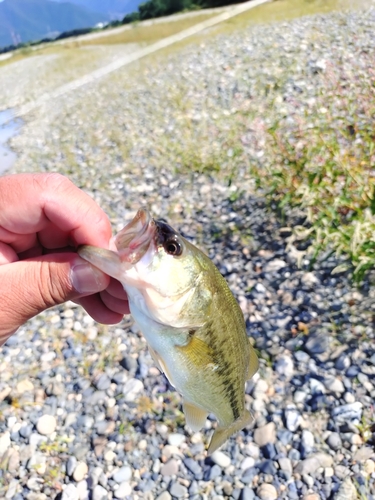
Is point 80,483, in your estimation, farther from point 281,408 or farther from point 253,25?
point 253,25

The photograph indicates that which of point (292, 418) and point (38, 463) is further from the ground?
point (38, 463)

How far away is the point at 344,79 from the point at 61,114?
13.0 meters

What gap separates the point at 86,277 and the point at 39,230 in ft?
2.14

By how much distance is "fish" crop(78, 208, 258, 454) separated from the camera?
2.11 m

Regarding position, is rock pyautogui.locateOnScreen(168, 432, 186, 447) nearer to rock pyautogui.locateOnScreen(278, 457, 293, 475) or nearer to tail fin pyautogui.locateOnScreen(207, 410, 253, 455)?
rock pyautogui.locateOnScreen(278, 457, 293, 475)

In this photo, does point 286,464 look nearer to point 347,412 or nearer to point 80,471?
point 347,412

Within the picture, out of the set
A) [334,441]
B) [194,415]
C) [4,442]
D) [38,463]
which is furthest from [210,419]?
[4,442]

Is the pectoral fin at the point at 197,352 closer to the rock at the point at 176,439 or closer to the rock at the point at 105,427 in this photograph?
the rock at the point at 176,439

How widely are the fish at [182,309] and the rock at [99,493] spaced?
1976 mm

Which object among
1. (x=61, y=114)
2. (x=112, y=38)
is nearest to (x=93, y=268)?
(x=61, y=114)

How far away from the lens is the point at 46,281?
99.3 inches

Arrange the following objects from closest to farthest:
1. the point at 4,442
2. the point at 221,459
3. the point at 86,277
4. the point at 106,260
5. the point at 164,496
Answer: the point at 106,260, the point at 86,277, the point at 164,496, the point at 221,459, the point at 4,442

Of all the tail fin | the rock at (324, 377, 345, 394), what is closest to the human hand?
the tail fin

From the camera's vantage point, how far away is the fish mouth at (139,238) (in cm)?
208
